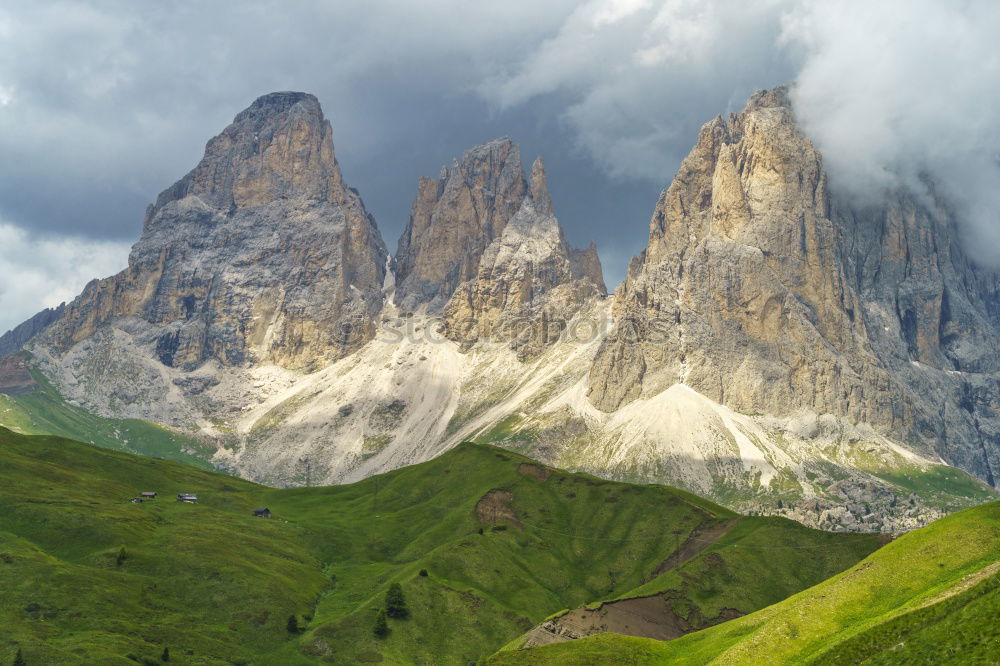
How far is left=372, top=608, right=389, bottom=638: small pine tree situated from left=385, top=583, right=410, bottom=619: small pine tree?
321cm

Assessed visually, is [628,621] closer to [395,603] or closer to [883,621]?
[395,603]

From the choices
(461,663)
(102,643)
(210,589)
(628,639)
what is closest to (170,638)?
(102,643)

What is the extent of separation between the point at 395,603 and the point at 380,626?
9.17 m

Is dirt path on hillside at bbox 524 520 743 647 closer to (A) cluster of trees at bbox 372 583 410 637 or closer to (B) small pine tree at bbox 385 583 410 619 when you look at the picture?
(A) cluster of trees at bbox 372 583 410 637

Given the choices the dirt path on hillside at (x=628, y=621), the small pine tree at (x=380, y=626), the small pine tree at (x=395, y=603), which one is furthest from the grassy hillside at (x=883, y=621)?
the small pine tree at (x=395, y=603)

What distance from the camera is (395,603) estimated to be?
190875mm

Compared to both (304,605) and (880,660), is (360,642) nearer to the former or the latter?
(304,605)

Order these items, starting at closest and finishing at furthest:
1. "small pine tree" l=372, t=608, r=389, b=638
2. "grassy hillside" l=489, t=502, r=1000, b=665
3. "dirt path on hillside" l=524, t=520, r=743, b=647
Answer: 1. "grassy hillside" l=489, t=502, r=1000, b=665
2. "dirt path on hillside" l=524, t=520, r=743, b=647
3. "small pine tree" l=372, t=608, r=389, b=638

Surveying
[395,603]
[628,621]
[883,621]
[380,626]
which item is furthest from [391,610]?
[883,621]

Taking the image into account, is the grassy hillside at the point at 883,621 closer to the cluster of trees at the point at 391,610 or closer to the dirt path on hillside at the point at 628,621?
the dirt path on hillside at the point at 628,621

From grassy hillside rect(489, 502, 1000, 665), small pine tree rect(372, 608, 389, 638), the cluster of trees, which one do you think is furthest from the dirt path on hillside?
the cluster of trees

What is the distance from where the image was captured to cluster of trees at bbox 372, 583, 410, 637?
18212 centimetres

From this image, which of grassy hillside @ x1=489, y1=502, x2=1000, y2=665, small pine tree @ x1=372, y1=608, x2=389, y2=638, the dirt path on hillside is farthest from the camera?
small pine tree @ x1=372, y1=608, x2=389, y2=638

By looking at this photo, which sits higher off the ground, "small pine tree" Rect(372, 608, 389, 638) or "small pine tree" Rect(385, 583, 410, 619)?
"small pine tree" Rect(385, 583, 410, 619)
